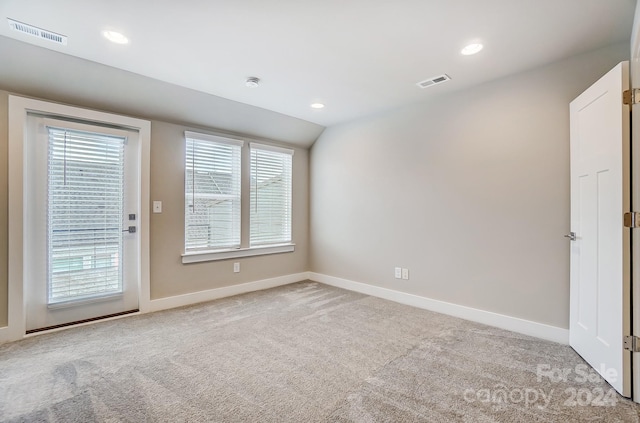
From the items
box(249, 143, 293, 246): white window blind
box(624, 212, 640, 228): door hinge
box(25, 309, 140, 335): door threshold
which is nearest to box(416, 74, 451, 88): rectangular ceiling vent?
box(624, 212, 640, 228): door hinge

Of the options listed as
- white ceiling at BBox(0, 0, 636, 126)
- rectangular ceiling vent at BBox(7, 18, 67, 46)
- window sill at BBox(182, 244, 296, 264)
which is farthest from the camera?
window sill at BBox(182, 244, 296, 264)

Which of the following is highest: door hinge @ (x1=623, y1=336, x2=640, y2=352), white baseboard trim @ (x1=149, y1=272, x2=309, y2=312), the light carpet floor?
door hinge @ (x1=623, y1=336, x2=640, y2=352)

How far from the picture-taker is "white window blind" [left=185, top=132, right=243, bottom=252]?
3697mm

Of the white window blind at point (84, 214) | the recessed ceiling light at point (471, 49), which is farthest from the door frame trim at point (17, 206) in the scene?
the recessed ceiling light at point (471, 49)

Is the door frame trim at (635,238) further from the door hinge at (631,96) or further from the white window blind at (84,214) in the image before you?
the white window blind at (84,214)

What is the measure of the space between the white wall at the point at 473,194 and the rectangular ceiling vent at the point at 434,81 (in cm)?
38

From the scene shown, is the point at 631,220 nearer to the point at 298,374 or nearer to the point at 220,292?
the point at 298,374

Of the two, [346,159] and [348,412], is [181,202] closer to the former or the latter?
[346,159]

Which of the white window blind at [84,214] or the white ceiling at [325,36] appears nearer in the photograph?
the white ceiling at [325,36]

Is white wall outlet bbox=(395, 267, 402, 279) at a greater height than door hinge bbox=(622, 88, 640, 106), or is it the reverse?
door hinge bbox=(622, 88, 640, 106)

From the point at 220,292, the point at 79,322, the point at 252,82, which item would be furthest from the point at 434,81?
the point at 79,322

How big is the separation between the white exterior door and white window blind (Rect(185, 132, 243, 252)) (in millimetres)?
598

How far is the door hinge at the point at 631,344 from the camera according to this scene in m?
1.79

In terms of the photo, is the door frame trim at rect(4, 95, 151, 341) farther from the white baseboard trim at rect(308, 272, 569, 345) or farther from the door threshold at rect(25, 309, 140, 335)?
the white baseboard trim at rect(308, 272, 569, 345)
